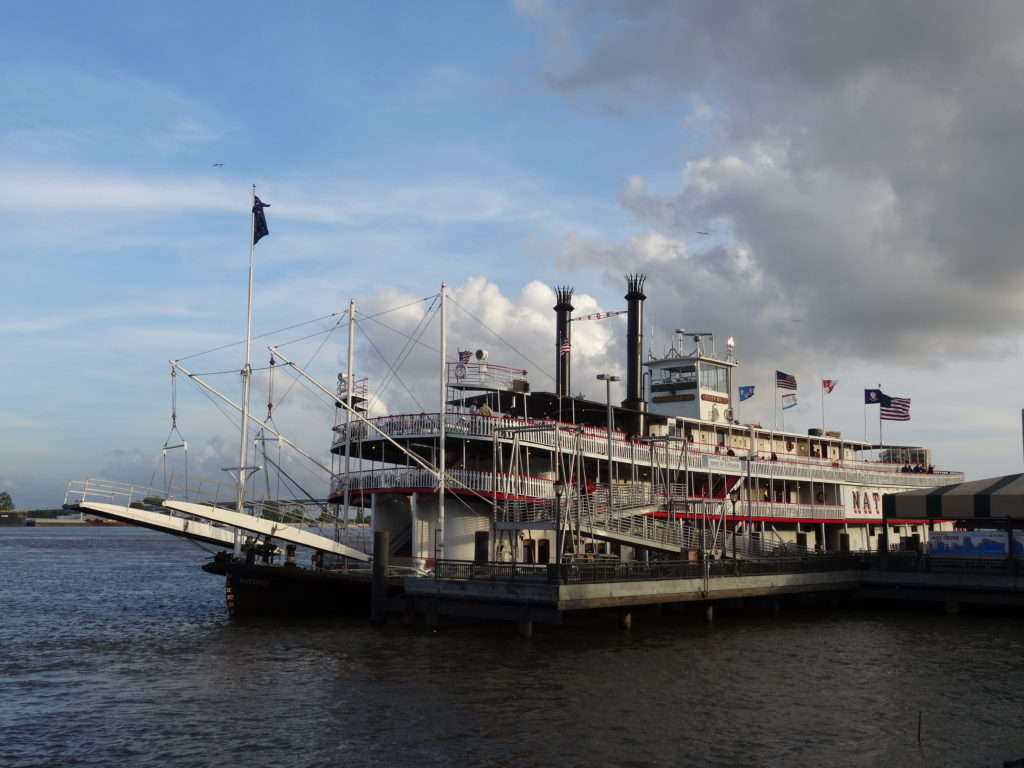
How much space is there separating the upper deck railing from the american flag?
3.39 meters

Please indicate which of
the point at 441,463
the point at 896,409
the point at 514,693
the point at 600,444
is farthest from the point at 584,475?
the point at 896,409

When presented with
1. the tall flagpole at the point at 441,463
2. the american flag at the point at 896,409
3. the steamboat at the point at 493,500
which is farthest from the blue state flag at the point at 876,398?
the tall flagpole at the point at 441,463

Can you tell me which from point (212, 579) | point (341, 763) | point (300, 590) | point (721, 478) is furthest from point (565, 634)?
point (212, 579)

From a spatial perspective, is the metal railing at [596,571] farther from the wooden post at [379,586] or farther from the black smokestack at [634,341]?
the black smokestack at [634,341]

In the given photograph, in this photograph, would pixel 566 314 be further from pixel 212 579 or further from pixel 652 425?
pixel 212 579

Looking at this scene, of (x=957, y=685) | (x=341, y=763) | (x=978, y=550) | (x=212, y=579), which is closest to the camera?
(x=341, y=763)

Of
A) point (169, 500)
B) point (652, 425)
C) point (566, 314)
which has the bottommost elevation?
point (169, 500)

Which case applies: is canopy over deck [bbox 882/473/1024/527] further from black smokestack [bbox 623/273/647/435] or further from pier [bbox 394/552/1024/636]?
black smokestack [bbox 623/273/647/435]

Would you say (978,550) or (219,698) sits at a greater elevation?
(978,550)

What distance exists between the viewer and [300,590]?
3381 cm

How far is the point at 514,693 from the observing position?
22.2 m

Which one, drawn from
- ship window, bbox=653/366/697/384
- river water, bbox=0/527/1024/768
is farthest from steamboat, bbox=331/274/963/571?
river water, bbox=0/527/1024/768

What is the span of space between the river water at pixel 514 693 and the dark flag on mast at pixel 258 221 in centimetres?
1493

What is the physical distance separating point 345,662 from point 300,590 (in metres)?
8.26
